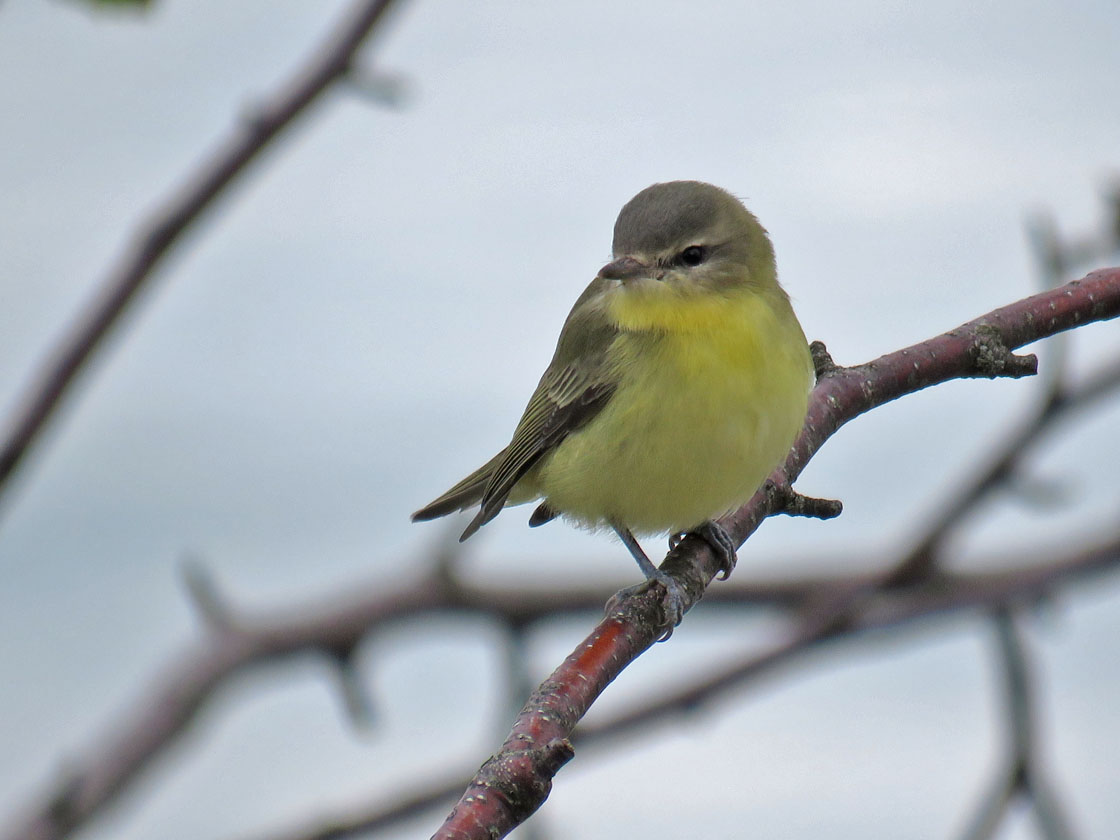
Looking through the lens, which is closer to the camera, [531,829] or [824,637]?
[531,829]

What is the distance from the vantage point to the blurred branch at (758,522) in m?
1.32

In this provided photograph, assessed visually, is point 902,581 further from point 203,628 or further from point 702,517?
point 203,628

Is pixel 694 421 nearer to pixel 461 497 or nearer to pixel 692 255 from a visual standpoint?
pixel 692 255

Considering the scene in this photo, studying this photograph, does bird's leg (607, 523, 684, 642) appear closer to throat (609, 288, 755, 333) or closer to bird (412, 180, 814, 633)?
bird (412, 180, 814, 633)

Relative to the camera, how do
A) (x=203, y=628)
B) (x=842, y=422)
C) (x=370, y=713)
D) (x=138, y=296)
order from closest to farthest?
1. (x=138, y=296)
2. (x=842, y=422)
3. (x=370, y=713)
4. (x=203, y=628)

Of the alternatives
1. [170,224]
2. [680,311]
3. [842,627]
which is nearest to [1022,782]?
[842,627]

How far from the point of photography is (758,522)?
2.59 meters

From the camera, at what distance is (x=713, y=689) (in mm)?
2486

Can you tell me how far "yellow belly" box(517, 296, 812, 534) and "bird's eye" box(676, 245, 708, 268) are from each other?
0.50 ft

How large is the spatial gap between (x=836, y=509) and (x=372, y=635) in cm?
132

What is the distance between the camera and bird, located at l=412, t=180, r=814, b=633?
101 inches

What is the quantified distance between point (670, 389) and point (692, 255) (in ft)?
1.23

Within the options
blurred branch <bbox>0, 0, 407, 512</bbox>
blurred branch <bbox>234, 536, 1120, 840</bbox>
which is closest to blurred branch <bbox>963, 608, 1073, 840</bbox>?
blurred branch <bbox>234, 536, 1120, 840</bbox>

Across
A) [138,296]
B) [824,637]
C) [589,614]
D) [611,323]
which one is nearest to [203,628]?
[589,614]
